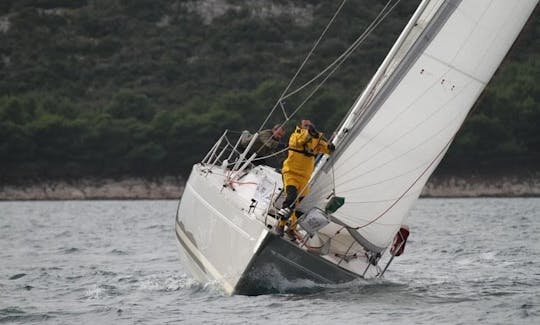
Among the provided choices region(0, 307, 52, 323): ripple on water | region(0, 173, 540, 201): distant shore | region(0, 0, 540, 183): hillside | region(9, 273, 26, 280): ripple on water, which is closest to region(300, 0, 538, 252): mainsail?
region(0, 307, 52, 323): ripple on water

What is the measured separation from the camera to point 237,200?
47.4 ft

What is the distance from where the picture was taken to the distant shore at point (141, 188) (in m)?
55.0

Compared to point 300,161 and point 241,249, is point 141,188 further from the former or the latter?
point 241,249

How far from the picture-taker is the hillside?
57.2 metres

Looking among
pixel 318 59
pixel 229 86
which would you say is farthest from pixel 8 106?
pixel 318 59

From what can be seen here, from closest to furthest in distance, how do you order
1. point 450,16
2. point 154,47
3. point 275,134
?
point 450,16
point 275,134
point 154,47

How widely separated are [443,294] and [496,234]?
1094 cm

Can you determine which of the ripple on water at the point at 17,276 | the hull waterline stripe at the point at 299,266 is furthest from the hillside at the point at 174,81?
the hull waterline stripe at the point at 299,266

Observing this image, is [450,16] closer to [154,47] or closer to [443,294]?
[443,294]

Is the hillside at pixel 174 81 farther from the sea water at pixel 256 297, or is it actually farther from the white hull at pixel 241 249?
the white hull at pixel 241 249

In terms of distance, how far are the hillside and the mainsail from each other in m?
35.4

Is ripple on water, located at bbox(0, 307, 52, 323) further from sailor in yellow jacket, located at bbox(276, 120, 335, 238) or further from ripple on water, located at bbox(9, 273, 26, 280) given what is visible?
ripple on water, located at bbox(9, 273, 26, 280)

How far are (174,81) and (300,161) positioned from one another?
2231 inches

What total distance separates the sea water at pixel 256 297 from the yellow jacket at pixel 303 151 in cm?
132
